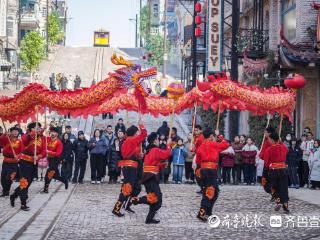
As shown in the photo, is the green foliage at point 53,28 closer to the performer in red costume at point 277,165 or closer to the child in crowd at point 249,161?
the child in crowd at point 249,161

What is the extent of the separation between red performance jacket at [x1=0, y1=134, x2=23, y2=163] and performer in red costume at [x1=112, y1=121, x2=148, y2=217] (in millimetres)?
3832

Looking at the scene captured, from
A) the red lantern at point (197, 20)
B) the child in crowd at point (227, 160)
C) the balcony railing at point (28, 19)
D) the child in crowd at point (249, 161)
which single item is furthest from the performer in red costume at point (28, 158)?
the balcony railing at point (28, 19)

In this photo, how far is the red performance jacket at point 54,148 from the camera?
1961 cm

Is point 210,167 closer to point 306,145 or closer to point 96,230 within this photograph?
point 96,230

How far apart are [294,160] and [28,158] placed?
10139mm

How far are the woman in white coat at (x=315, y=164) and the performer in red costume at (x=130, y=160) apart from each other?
9.24m

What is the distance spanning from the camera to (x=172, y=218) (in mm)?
14820

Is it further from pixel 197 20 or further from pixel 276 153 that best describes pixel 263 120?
pixel 276 153

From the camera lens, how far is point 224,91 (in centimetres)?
1928

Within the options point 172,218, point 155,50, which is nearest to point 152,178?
point 172,218

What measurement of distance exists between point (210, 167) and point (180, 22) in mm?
70630

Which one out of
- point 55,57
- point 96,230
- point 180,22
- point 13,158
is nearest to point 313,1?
point 13,158

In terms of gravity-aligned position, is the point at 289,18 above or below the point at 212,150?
above

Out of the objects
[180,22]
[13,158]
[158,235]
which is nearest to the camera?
[158,235]
